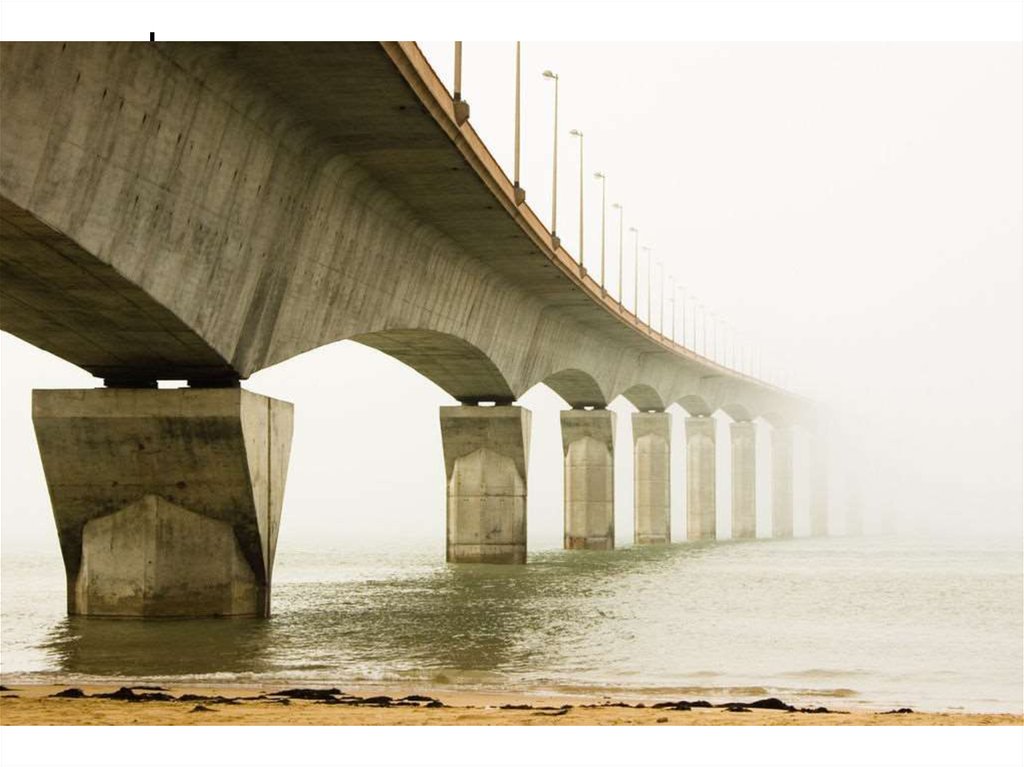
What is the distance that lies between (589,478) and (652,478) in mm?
10716

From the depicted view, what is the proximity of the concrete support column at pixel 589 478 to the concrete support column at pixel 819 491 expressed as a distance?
63240 mm

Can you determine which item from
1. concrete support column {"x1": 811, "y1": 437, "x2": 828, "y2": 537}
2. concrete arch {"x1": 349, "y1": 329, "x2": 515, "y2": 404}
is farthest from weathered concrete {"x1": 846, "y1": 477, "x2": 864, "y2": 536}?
concrete arch {"x1": 349, "y1": 329, "x2": 515, "y2": 404}

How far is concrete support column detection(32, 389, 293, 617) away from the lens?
849 inches

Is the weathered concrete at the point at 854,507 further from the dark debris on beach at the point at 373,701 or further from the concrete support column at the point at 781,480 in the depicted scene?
the dark debris on beach at the point at 373,701

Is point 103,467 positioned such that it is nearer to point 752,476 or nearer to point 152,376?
point 152,376

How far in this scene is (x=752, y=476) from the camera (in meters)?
90.1

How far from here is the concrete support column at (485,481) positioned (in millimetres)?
41875

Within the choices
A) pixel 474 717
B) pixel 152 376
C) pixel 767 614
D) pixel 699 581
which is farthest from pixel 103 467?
pixel 699 581

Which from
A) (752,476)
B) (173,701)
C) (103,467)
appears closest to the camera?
(173,701)

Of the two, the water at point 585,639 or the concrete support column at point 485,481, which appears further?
the concrete support column at point 485,481

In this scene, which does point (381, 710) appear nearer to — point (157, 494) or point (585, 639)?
point (585, 639)

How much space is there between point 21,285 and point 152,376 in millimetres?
4928

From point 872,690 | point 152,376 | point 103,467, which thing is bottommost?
point 872,690

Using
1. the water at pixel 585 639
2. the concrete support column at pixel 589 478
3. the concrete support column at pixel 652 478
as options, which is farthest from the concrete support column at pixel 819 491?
the water at pixel 585 639
